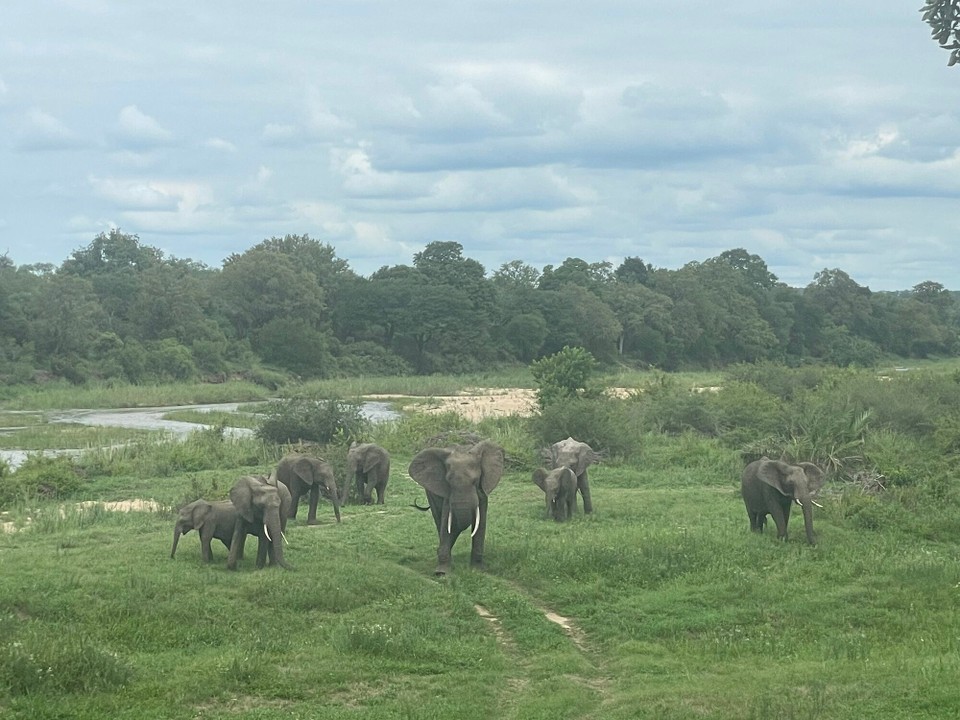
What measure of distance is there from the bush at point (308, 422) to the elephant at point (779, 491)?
15.6 meters

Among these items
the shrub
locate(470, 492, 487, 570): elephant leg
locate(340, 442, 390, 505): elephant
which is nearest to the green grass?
locate(470, 492, 487, 570): elephant leg


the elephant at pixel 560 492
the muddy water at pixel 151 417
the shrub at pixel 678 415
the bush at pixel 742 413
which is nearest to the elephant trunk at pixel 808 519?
the elephant at pixel 560 492

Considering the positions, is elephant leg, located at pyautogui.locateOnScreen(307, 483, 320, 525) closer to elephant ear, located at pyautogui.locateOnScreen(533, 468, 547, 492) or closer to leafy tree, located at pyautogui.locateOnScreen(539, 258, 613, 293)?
elephant ear, located at pyautogui.locateOnScreen(533, 468, 547, 492)

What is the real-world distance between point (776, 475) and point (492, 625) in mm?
5923

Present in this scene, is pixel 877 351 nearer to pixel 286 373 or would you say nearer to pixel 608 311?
pixel 608 311

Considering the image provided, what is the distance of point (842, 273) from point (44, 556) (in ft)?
333

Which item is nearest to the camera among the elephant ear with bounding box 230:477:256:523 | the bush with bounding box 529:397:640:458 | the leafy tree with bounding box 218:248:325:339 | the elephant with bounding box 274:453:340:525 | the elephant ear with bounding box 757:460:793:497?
the elephant ear with bounding box 230:477:256:523

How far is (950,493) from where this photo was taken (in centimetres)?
2067

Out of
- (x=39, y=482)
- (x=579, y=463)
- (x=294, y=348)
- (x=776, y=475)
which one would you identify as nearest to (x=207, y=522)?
(x=579, y=463)

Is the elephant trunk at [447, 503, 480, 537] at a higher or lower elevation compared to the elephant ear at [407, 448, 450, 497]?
lower

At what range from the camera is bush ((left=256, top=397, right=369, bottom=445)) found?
3250 cm

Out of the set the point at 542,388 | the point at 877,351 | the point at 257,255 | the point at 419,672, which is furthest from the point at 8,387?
the point at 877,351

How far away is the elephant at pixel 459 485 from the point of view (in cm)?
1595

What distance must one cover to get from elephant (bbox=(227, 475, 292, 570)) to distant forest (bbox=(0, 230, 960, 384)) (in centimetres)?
4950
